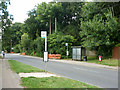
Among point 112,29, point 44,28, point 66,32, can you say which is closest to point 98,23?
point 112,29

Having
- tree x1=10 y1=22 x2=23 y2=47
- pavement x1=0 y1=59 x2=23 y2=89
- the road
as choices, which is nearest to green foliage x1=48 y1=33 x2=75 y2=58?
the road

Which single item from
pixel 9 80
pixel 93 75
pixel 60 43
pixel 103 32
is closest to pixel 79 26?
pixel 60 43

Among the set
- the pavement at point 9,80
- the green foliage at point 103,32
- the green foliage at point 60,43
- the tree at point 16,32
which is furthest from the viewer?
the tree at point 16,32

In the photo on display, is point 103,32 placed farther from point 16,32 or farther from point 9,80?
point 16,32

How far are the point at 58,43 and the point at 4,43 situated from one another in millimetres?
11320

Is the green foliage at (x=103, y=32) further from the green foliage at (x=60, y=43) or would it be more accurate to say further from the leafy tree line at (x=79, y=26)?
the green foliage at (x=60, y=43)

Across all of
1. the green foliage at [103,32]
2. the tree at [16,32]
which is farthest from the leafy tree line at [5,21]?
the tree at [16,32]

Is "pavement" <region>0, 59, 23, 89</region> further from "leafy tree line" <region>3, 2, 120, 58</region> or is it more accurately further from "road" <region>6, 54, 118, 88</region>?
"leafy tree line" <region>3, 2, 120, 58</region>

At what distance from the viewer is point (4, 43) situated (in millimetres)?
35219

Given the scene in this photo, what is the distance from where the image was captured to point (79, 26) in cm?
3994

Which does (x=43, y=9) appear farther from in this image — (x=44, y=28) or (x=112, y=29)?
(x=112, y=29)

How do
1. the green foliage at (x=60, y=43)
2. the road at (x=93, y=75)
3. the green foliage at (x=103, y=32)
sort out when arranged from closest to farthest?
the road at (x=93, y=75) < the green foliage at (x=103, y=32) < the green foliage at (x=60, y=43)

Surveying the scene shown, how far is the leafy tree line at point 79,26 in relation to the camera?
82.1ft

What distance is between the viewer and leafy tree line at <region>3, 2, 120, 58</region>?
82.1 ft
